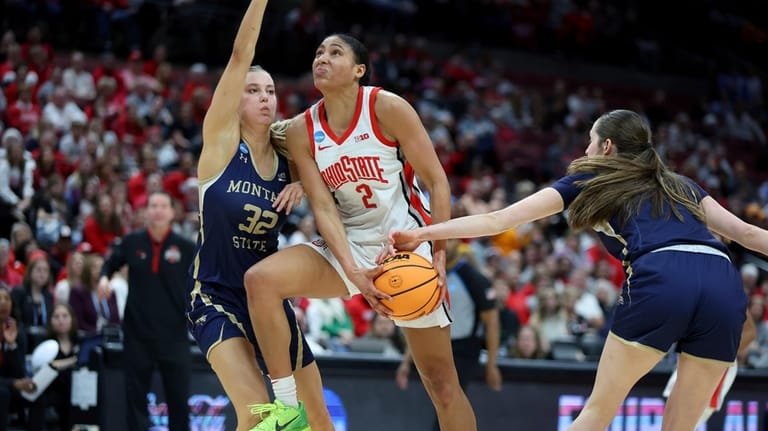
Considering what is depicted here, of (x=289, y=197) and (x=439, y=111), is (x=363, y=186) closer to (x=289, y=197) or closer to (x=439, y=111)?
(x=289, y=197)

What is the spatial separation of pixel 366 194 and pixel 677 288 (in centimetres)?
163

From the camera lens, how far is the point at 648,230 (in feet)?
15.6

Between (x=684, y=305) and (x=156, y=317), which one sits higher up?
(x=684, y=305)

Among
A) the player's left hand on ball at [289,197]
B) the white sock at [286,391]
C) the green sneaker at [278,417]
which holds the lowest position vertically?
the green sneaker at [278,417]

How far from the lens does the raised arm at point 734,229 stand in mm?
4750

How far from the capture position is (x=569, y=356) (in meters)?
9.59

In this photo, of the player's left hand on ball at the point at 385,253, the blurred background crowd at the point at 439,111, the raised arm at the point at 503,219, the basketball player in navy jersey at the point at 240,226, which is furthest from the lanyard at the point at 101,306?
the raised arm at the point at 503,219

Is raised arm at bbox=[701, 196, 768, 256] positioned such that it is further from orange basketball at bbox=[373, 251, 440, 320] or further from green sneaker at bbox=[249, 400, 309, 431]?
green sneaker at bbox=[249, 400, 309, 431]

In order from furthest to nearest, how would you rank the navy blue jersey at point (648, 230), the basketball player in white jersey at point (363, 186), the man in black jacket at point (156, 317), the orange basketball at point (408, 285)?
the man in black jacket at point (156, 317), the basketball player in white jersey at point (363, 186), the orange basketball at point (408, 285), the navy blue jersey at point (648, 230)

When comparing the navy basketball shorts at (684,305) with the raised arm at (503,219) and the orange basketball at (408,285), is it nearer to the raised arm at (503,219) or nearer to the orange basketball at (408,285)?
the raised arm at (503,219)

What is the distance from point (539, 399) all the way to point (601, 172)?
4478mm

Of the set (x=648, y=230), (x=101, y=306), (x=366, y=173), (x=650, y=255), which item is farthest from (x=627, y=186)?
(x=101, y=306)

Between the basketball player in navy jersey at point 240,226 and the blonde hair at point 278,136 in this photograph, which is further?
the blonde hair at point 278,136

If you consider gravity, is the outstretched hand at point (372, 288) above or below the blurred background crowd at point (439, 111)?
below
